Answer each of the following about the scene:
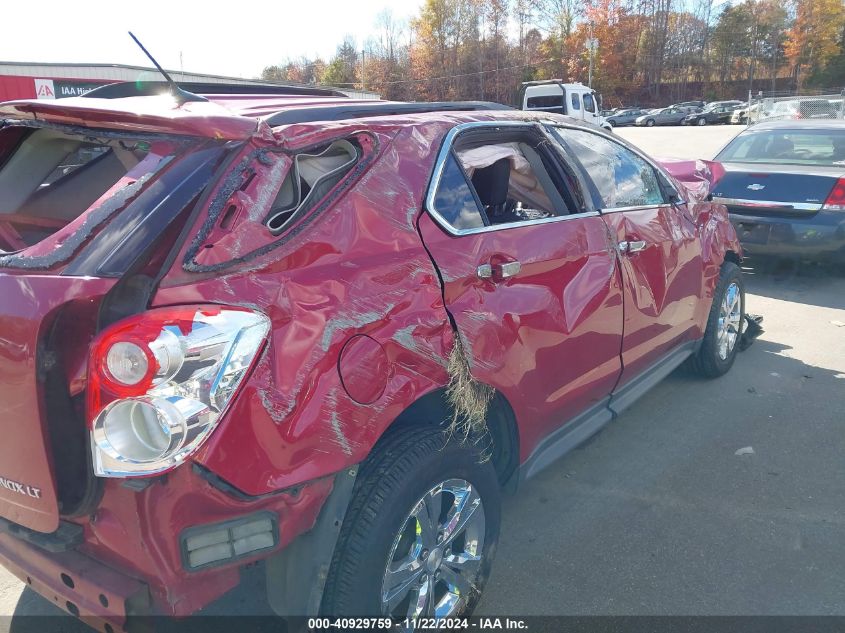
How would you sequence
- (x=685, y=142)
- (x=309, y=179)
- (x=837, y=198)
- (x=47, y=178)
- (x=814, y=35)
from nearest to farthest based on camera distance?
1. (x=309, y=179)
2. (x=47, y=178)
3. (x=837, y=198)
4. (x=685, y=142)
5. (x=814, y=35)

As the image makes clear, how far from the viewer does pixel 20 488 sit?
200cm

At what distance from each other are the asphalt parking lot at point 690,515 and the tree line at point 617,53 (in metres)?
66.2

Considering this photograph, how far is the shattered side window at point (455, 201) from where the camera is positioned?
8.66ft

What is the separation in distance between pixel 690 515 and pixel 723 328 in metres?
2.00

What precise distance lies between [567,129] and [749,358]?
9.87 ft

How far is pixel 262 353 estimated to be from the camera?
6.29ft

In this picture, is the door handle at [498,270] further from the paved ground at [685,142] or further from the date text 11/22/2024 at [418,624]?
the paved ground at [685,142]

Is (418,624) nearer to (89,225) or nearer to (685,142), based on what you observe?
(89,225)

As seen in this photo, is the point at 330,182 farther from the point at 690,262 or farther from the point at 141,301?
the point at 690,262

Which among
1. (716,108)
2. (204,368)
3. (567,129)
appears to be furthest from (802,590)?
(716,108)

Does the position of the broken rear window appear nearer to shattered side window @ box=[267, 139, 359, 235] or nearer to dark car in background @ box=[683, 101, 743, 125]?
shattered side window @ box=[267, 139, 359, 235]

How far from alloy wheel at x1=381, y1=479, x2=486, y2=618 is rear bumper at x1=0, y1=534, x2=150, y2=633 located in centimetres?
75

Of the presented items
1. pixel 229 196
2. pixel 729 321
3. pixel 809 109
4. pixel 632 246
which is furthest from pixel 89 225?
pixel 809 109

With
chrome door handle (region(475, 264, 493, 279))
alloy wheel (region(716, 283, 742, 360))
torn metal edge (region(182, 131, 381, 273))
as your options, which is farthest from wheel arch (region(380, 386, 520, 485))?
alloy wheel (region(716, 283, 742, 360))
